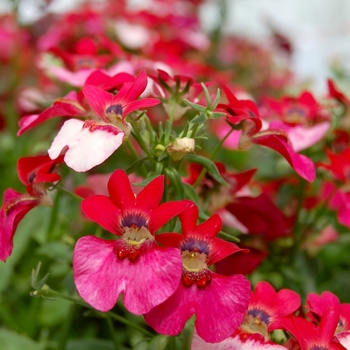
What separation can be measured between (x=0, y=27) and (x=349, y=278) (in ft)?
3.93

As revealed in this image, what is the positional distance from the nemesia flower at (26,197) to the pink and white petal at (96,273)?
10cm

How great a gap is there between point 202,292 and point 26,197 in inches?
8.1

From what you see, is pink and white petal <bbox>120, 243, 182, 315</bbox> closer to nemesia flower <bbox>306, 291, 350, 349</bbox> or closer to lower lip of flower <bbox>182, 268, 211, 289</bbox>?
lower lip of flower <bbox>182, 268, 211, 289</bbox>

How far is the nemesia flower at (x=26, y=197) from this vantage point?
19.6 inches

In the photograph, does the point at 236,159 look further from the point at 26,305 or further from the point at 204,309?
the point at 204,309

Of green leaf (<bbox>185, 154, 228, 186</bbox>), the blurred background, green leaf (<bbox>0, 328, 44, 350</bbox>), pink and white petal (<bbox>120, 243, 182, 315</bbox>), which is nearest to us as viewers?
pink and white petal (<bbox>120, 243, 182, 315</bbox>)

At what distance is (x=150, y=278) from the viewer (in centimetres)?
42

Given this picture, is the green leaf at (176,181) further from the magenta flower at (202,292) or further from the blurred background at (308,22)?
the blurred background at (308,22)

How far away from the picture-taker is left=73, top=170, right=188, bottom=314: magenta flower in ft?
1.36

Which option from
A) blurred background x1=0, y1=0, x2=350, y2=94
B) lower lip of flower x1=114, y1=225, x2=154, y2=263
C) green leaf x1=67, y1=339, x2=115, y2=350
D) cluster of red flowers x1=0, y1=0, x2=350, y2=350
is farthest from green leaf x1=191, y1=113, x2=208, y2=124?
blurred background x1=0, y1=0, x2=350, y2=94

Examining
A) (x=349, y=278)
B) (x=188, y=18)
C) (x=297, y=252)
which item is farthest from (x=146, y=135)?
(x=188, y=18)

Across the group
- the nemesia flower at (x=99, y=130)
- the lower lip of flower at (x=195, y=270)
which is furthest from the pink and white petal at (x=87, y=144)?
the lower lip of flower at (x=195, y=270)

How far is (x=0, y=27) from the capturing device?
1.53m

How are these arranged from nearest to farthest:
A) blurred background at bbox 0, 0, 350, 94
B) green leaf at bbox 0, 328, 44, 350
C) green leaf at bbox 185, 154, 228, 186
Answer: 1. green leaf at bbox 185, 154, 228, 186
2. green leaf at bbox 0, 328, 44, 350
3. blurred background at bbox 0, 0, 350, 94
